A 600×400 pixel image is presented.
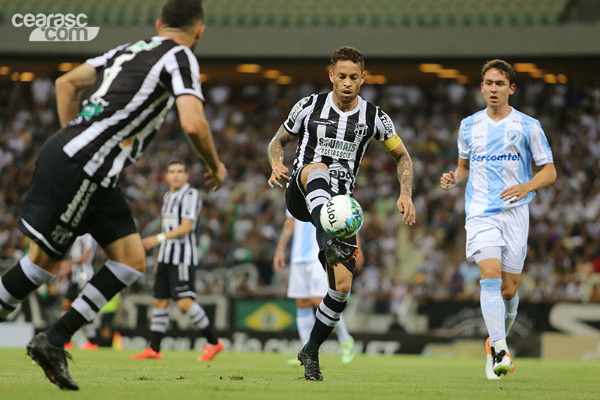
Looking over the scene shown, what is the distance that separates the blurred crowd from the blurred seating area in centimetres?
320

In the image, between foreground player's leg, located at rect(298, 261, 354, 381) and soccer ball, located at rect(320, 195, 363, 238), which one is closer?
soccer ball, located at rect(320, 195, 363, 238)

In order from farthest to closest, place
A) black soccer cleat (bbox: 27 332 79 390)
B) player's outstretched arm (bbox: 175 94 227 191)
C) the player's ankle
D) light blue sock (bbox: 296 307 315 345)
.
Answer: light blue sock (bbox: 296 307 315 345) < the player's ankle < black soccer cleat (bbox: 27 332 79 390) < player's outstretched arm (bbox: 175 94 227 191)

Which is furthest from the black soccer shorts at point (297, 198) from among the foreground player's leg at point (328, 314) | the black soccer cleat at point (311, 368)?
the black soccer cleat at point (311, 368)

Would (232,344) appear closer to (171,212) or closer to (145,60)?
(171,212)

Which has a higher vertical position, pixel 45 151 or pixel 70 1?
pixel 70 1

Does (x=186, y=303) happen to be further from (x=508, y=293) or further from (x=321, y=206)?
(x=321, y=206)

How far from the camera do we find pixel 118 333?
1556cm

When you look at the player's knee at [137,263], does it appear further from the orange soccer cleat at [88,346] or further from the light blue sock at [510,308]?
the orange soccer cleat at [88,346]

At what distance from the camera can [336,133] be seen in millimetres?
6891

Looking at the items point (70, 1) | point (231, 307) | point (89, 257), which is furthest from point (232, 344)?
point (70, 1)

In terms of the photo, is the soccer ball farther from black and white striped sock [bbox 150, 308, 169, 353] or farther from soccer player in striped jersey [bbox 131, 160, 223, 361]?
black and white striped sock [bbox 150, 308, 169, 353]

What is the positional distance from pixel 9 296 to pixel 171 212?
6.31 metres

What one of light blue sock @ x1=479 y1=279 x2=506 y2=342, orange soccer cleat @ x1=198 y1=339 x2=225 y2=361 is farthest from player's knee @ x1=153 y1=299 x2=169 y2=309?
light blue sock @ x1=479 y1=279 x2=506 y2=342

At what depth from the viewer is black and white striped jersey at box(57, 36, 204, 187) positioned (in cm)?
470
